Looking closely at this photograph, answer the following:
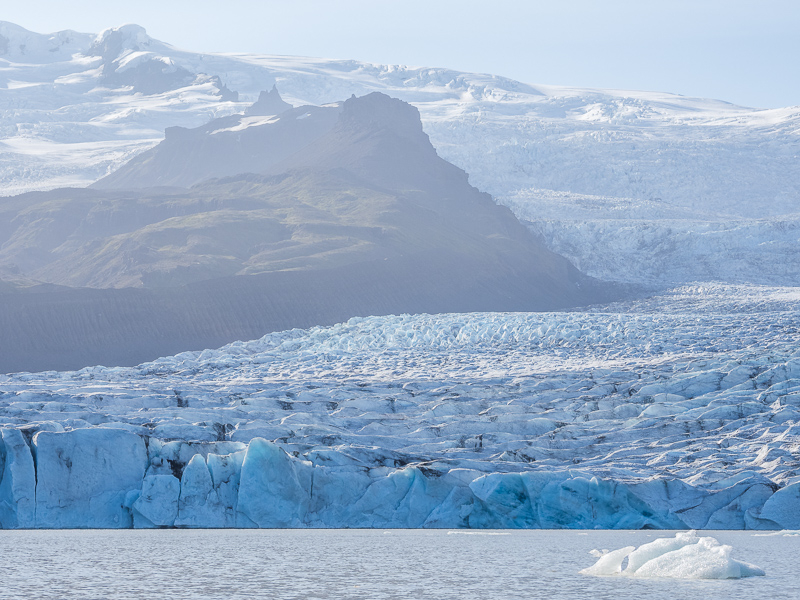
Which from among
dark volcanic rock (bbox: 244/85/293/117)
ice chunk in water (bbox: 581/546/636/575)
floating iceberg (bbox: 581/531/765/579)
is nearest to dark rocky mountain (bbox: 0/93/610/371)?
ice chunk in water (bbox: 581/546/636/575)

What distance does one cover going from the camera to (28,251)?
78.2 metres

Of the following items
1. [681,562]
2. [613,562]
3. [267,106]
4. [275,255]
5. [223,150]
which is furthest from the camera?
[267,106]

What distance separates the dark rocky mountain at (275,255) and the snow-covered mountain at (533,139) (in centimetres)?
481

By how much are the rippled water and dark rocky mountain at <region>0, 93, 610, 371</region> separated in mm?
30291

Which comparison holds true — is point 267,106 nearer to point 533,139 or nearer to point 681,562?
point 533,139

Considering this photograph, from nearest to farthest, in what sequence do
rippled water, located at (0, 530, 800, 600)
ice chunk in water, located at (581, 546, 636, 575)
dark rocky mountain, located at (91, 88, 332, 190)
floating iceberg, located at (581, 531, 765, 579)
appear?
rippled water, located at (0, 530, 800, 600) < floating iceberg, located at (581, 531, 765, 579) < ice chunk in water, located at (581, 546, 636, 575) < dark rocky mountain, located at (91, 88, 332, 190)

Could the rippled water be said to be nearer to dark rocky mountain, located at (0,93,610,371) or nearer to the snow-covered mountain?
dark rocky mountain, located at (0,93,610,371)

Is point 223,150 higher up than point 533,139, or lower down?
lower down

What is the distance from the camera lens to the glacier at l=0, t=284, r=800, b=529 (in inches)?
673

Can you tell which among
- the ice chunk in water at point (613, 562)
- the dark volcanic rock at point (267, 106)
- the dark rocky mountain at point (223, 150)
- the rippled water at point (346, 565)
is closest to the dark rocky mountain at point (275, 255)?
the dark rocky mountain at point (223, 150)

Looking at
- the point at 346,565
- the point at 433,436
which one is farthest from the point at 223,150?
the point at 346,565

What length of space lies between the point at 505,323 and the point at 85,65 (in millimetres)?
158326

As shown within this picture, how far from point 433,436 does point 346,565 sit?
8574mm

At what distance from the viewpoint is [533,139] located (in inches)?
3642
